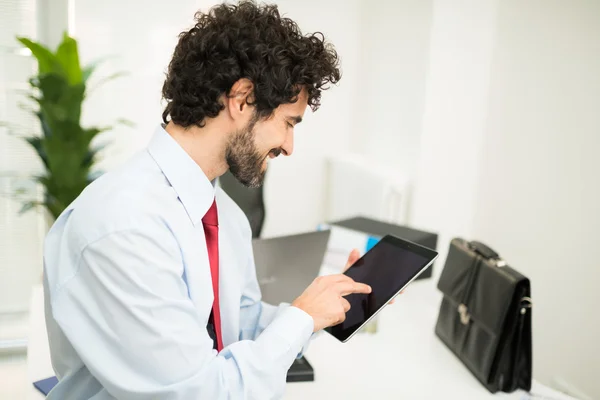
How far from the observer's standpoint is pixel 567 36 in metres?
1.92

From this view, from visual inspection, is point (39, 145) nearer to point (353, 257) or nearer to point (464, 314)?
point (353, 257)

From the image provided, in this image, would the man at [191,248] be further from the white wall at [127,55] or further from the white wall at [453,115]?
the white wall at [127,55]

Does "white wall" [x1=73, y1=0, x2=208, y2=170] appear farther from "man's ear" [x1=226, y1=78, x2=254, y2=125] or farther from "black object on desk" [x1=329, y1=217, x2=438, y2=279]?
"man's ear" [x1=226, y1=78, x2=254, y2=125]

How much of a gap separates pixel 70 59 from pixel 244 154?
1822 millimetres

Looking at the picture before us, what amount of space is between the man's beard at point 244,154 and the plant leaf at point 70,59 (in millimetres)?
1783

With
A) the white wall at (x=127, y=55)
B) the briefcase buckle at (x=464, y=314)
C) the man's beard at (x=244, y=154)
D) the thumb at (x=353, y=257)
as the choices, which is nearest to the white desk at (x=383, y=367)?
the briefcase buckle at (x=464, y=314)

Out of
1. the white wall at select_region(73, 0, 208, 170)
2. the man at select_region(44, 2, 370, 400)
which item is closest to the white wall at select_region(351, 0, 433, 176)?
the white wall at select_region(73, 0, 208, 170)

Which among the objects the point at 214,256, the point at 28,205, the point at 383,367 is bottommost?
the point at 383,367

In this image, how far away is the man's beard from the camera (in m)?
1.03

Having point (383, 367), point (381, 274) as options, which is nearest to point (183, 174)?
point (381, 274)

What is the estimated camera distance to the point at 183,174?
98 cm

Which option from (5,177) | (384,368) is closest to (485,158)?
(384,368)

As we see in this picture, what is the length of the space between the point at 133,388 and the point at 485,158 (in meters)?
1.87

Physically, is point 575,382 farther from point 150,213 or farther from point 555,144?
point 150,213
